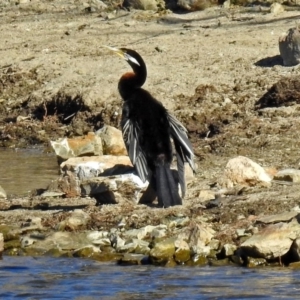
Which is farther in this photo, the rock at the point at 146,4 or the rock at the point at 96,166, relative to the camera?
the rock at the point at 146,4

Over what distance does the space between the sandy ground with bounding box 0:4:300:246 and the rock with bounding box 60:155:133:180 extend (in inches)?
31.5

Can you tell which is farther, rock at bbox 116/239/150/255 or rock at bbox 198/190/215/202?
rock at bbox 198/190/215/202

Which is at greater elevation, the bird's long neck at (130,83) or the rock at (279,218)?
the bird's long neck at (130,83)

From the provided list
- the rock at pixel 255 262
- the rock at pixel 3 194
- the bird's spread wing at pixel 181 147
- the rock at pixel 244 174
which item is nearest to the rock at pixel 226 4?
the rock at pixel 3 194

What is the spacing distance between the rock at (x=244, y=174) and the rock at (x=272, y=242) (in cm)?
→ 201

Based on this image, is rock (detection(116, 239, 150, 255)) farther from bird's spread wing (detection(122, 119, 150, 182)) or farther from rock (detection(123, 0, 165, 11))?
rock (detection(123, 0, 165, 11))

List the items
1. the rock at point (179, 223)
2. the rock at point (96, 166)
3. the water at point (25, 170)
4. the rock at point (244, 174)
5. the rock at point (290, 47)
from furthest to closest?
1. the rock at point (290, 47)
2. the water at point (25, 170)
3. the rock at point (96, 166)
4. the rock at point (244, 174)
5. the rock at point (179, 223)

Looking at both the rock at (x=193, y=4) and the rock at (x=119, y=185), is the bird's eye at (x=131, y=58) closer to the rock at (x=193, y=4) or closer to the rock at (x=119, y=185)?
the rock at (x=119, y=185)

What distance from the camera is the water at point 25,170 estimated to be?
12336mm

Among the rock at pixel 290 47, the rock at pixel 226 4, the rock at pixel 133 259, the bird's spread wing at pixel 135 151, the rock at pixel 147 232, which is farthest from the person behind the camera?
the rock at pixel 226 4

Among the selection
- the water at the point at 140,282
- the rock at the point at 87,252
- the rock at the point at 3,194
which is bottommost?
the water at the point at 140,282

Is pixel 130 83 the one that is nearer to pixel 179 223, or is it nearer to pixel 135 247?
pixel 179 223

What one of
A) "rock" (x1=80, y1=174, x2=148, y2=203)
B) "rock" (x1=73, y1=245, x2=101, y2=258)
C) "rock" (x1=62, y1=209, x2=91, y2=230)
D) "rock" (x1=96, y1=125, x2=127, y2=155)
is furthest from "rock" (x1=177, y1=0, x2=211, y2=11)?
"rock" (x1=73, y1=245, x2=101, y2=258)

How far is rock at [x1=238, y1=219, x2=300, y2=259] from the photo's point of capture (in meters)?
8.59
